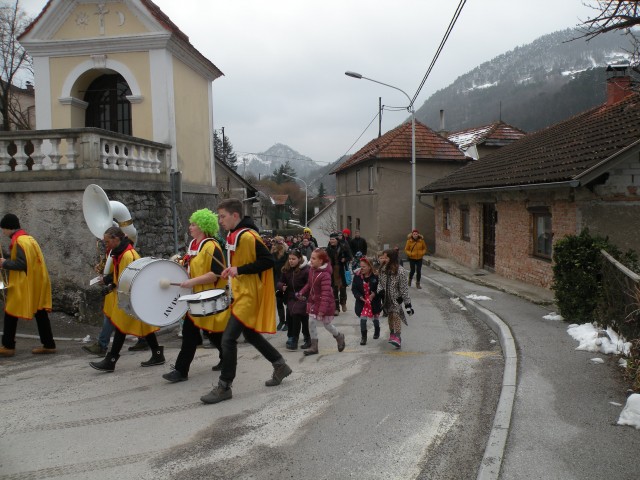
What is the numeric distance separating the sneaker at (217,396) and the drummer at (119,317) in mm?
1348

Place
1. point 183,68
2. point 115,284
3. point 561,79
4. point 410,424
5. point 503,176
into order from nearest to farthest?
point 410,424 → point 115,284 → point 183,68 → point 503,176 → point 561,79

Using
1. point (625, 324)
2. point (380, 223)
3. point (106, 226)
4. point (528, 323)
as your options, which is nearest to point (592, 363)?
point (625, 324)

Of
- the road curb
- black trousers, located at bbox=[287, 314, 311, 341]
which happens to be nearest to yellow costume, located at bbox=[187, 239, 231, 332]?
black trousers, located at bbox=[287, 314, 311, 341]

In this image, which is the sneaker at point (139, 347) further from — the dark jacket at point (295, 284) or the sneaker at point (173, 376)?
the dark jacket at point (295, 284)

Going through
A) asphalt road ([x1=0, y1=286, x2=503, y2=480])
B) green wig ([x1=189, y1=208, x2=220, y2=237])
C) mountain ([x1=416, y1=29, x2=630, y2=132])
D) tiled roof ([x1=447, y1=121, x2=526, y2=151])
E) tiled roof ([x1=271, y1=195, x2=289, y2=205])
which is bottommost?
asphalt road ([x1=0, y1=286, x2=503, y2=480])

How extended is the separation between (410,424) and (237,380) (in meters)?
2.18

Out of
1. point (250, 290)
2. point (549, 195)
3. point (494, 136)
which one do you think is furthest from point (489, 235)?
point (494, 136)

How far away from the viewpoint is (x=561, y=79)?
130 metres

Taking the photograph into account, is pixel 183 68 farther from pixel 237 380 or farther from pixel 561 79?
pixel 561 79

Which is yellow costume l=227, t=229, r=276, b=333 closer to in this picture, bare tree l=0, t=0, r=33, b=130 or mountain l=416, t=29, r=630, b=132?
bare tree l=0, t=0, r=33, b=130

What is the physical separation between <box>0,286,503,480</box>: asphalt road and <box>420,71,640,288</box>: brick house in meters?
5.01

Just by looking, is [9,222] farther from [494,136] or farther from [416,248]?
[494,136]

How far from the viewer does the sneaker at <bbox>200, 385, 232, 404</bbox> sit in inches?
203

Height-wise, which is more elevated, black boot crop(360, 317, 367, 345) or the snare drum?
the snare drum
